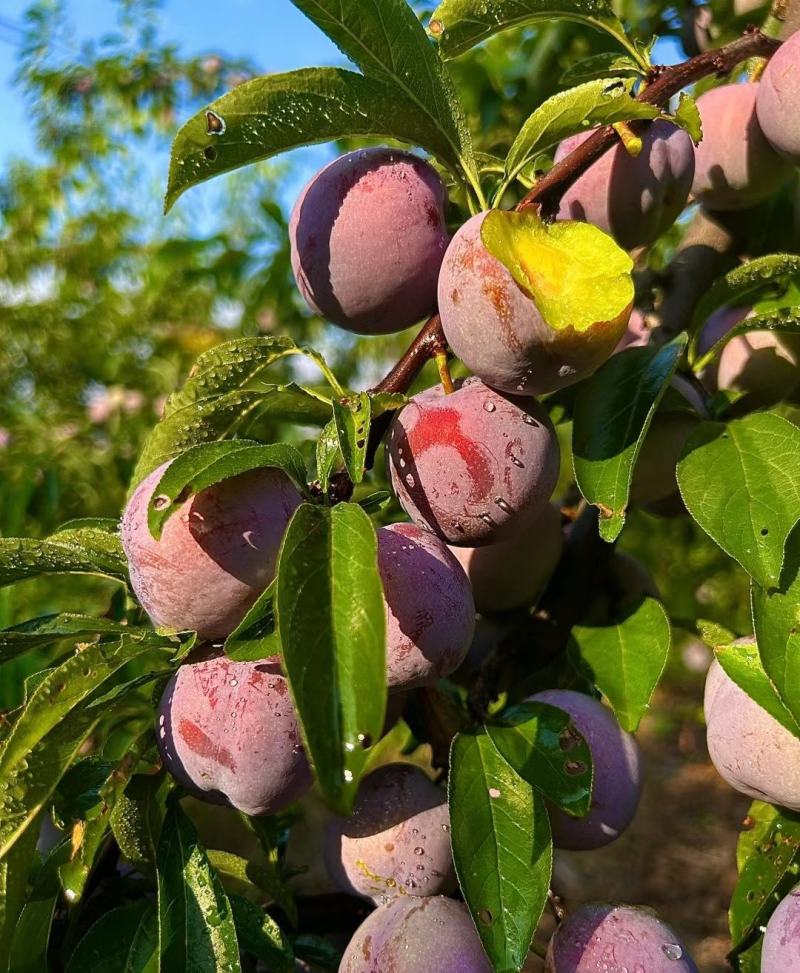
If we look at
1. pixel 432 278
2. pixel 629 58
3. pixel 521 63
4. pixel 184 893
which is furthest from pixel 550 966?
pixel 521 63

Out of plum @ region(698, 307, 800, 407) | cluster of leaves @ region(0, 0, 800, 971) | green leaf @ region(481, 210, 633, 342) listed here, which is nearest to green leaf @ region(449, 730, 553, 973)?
cluster of leaves @ region(0, 0, 800, 971)

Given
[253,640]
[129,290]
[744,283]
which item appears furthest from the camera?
[129,290]

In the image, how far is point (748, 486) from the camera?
2.17ft

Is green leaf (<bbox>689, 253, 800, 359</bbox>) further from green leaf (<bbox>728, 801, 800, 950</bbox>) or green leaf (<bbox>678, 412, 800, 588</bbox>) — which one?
green leaf (<bbox>728, 801, 800, 950</bbox>)

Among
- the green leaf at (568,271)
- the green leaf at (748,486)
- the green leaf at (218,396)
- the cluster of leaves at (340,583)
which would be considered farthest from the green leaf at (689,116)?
the green leaf at (218,396)

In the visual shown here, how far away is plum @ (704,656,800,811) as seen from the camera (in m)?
0.66

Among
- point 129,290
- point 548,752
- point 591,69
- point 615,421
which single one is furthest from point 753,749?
point 129,290

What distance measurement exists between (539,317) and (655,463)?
0.95 ft

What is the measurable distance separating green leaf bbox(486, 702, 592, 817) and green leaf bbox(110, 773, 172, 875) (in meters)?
0.25

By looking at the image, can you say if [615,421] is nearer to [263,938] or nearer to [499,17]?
[499,17]

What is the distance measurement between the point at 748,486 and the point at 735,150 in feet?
1.33

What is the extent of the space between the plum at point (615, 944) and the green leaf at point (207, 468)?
0.40 metres

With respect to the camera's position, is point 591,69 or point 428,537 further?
point 591,69

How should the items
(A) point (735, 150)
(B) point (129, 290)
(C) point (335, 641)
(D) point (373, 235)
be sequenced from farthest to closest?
1. (B) point (129, 290)
2. (A) point (735, 150)
3. (D) point (373, 235)
4. (C) point (335, 641)
